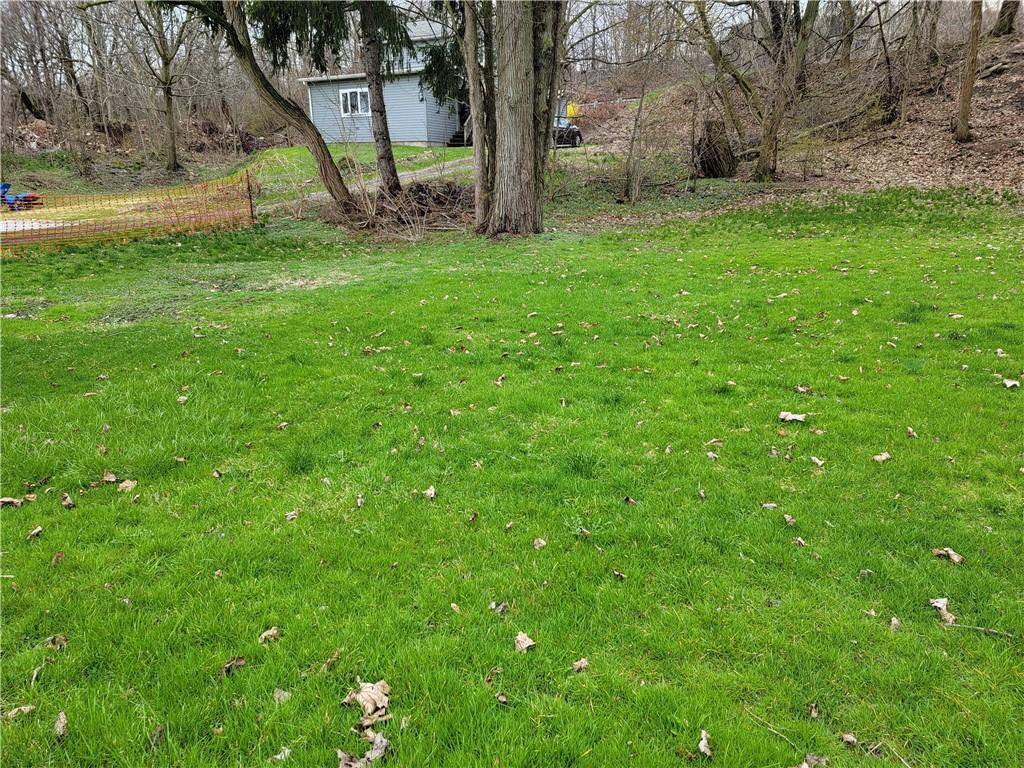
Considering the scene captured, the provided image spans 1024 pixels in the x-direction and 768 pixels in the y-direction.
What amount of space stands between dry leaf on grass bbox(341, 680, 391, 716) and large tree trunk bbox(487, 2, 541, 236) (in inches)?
495

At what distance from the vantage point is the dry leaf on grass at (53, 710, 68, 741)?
2264 mm

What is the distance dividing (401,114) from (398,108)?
0.37 m

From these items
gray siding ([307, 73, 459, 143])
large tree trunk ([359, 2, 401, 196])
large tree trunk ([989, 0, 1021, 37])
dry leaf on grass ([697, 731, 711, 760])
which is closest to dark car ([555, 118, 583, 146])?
gray siding ([307, 73, 459, 143])

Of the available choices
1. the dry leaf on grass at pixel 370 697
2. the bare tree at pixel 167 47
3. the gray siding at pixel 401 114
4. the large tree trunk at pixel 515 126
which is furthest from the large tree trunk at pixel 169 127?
the dry leaf on grass at pixel 370 697

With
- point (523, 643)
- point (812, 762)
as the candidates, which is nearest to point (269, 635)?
point (523, 643)

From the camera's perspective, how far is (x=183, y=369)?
593 centimetres

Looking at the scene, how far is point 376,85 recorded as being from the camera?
17.2 meters

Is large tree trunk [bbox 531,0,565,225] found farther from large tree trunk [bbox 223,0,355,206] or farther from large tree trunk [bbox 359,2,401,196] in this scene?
large tree trunk [bbox 223,0,355,206]

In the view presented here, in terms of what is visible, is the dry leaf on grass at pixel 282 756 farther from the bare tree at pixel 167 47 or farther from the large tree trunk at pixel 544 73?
the bare tree at pixel 167 47

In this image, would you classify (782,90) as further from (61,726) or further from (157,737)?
(61,726)

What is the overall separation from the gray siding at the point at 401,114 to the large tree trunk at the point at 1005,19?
1015 inches

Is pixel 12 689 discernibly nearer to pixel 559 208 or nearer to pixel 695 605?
pixel 695 605

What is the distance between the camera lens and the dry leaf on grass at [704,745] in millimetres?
2219

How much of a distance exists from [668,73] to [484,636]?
2423cm
